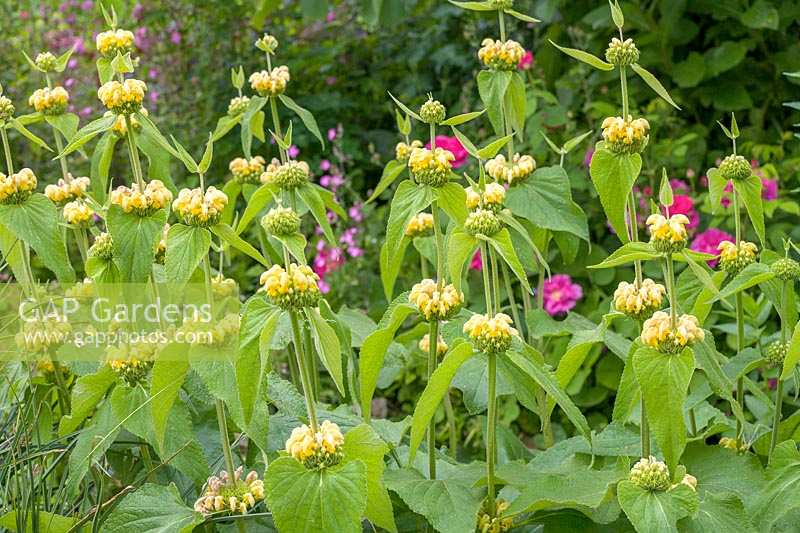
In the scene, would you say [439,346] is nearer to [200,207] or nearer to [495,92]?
[495,92]

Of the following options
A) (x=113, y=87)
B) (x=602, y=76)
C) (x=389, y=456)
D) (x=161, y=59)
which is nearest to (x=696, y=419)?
(x=389, y=456)

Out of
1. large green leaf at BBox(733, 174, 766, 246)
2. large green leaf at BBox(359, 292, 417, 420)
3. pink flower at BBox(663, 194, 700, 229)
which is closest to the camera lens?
large green leaf at BBox(359, 292, 417, 420)

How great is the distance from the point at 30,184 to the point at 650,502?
995mm

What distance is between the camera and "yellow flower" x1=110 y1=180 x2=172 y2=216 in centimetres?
146

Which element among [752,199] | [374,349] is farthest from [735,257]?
[374,349]

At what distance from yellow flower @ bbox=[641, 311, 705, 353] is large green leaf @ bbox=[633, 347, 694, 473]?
0.06 ft

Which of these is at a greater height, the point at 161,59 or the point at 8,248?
the point at 8,248

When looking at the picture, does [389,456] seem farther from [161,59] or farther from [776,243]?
[161,59]

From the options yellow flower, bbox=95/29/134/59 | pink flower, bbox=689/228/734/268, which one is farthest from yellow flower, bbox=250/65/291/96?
pink flower, bbox=689/228/734/268

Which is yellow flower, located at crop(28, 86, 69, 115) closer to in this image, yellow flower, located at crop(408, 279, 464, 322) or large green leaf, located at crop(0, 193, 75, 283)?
large green leaf, located at crop(0, 193, 75, 283)

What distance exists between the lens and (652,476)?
1315 millimetres

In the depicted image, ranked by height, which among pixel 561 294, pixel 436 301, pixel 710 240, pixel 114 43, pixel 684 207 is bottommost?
pixel 561 294

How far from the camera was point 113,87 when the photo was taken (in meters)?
1.46

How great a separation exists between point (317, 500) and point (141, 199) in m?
0.50
